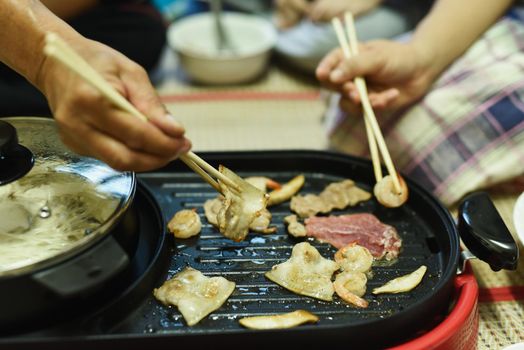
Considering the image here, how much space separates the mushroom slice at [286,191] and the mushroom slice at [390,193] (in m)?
0.22

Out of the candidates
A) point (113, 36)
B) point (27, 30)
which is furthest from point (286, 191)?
point (113, 36)

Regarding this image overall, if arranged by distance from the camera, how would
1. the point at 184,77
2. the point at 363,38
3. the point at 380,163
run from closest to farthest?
the point at 380,163, the point at 363,38, the point at 184,77

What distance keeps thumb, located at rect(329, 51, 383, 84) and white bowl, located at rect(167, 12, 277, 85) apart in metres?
0.98

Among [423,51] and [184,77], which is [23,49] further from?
[184,77]

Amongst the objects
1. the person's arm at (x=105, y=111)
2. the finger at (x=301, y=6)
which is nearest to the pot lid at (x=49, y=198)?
the person's arm at (x=105, y=111)

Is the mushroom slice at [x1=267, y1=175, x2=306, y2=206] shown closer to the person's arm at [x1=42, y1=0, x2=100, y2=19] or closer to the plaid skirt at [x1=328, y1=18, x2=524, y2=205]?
the plaid skirt at [x1=328, y1=18, x2=524, y2=205]

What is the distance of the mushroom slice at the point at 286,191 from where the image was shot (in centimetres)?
154

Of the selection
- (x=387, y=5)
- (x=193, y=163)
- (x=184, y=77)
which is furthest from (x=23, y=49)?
(x=387, y=5)

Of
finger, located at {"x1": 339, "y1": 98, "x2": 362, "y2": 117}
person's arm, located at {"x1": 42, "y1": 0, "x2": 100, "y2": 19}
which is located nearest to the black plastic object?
finger, located at {"x1": 339, "y1": 98, "x2": 362, "y2": 117}

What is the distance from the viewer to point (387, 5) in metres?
2.65

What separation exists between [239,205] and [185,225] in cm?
18

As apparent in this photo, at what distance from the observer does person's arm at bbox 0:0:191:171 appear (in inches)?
39.9

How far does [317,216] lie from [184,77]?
5.01ft

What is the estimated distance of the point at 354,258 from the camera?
1332 millimetres
